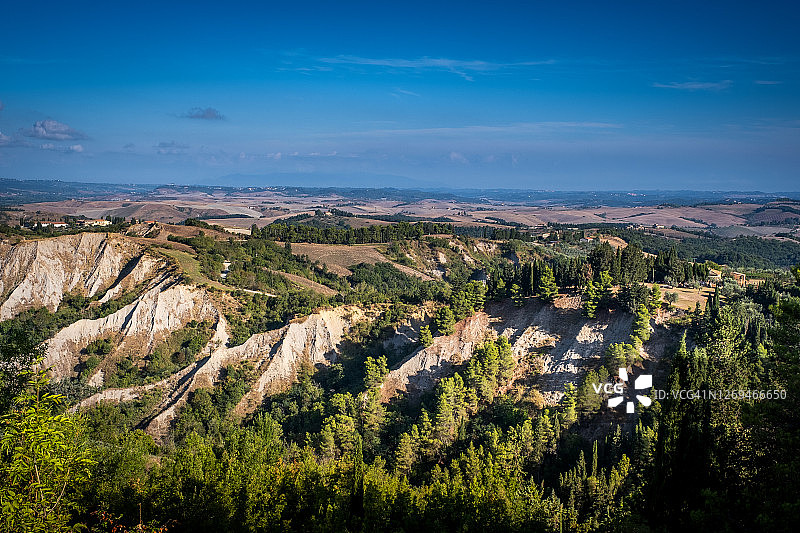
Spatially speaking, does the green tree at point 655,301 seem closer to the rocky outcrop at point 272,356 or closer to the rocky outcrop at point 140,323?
the rocky outcrop at point 272,356

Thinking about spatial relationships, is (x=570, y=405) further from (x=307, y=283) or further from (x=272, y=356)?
(x=307, y=283)

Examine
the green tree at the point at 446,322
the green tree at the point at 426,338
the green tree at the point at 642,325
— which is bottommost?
the green tree at the point at 426,338

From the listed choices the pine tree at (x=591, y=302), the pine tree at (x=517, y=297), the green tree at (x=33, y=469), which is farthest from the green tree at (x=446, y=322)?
the green tree at (x=33, y=469)

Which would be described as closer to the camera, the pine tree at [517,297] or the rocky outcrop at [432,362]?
the rocky outcrop at [432,362]

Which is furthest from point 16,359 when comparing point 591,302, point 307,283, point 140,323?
point 307,283

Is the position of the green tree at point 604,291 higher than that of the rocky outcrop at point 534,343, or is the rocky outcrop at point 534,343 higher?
the green tree at point 604,291

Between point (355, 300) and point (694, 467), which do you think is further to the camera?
point (355, 300)

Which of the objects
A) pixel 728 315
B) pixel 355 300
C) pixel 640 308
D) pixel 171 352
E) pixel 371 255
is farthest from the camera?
pixel 371 255

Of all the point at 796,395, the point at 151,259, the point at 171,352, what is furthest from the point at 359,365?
the point at 796,395

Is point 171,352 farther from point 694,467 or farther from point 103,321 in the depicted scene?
point 694,467
